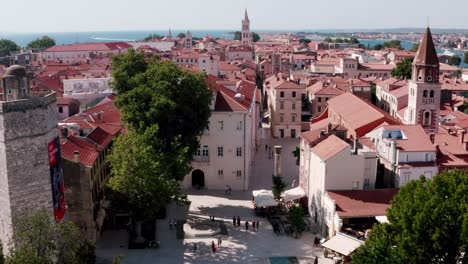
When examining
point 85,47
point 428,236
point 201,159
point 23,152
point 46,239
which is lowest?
point 201,159

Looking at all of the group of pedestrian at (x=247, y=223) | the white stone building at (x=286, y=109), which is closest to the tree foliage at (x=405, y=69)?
the white stone building at (x=286, y=109)

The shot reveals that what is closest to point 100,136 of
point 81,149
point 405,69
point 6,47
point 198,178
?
point 81,149

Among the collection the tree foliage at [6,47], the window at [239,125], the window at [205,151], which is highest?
the tree foliage at [6,47]

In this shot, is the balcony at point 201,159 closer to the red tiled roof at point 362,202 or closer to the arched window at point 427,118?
the red tiled roof at point 362,202

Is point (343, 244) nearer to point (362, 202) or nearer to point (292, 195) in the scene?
point (362, 202)

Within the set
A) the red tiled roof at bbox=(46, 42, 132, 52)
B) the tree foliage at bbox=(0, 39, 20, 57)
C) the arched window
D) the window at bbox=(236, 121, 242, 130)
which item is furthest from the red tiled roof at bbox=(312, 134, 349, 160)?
the tree foliage at bbox=(0, 39, 20, 57)

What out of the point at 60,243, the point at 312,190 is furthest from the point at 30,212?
the point at 312,190
